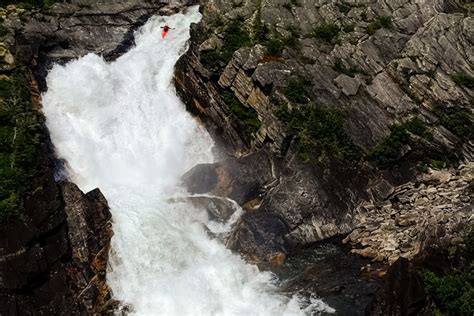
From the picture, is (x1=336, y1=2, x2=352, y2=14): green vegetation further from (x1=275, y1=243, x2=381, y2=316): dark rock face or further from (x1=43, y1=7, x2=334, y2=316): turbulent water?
(x1=275, y1=243, x2=381, y2=316): dark rock face

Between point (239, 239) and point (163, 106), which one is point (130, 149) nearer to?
point (163, 106)

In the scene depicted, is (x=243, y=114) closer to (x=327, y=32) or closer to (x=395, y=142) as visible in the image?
(x=327, y=32)

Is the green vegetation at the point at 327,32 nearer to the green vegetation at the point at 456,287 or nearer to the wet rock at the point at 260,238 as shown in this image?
the wet rock at the point at 260,238

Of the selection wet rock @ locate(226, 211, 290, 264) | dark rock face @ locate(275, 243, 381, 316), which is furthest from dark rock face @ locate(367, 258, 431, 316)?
wet rock @ locate(226, 211, 290, 264)

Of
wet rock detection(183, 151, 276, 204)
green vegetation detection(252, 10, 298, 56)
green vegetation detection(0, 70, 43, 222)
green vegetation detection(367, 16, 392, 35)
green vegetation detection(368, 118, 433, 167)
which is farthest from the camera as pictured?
green vegetation detection(367, 16, 392, 35)

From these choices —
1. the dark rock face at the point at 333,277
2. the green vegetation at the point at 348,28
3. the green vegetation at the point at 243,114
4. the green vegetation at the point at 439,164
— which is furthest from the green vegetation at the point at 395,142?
the green vegetation at the point at 348,28
